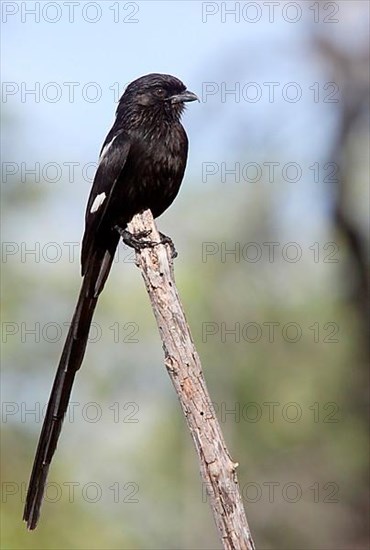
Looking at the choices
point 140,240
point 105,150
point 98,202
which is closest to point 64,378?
point 140,240

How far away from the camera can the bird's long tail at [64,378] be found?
2967 mm

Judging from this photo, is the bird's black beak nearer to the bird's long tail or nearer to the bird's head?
the bird's head

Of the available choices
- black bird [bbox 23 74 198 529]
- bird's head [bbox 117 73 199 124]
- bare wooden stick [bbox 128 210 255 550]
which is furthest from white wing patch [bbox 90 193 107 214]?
bare wooden stick [bbox 128 210 255 550]

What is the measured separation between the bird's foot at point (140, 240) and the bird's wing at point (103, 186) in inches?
7.9

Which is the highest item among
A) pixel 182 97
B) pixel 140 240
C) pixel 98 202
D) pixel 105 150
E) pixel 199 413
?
pixel 182 97

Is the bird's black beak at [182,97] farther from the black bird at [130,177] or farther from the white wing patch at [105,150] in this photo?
the white wing patch at [105,150]

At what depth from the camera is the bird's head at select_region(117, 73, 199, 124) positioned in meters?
3.73

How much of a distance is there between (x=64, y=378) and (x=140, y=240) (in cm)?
51

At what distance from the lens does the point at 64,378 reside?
126 inches

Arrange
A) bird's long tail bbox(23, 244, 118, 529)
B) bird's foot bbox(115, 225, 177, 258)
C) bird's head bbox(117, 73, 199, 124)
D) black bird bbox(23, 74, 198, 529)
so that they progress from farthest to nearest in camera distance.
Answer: bird's head bbox(117, 73, 199, 124), black bird bbox(23, 74, 198, 529), bird's foot bbox(115, 225, 177, 258), bird's long tail bbox(23, 244, 118, 529)

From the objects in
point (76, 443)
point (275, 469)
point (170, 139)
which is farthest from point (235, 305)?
point (170, 139)

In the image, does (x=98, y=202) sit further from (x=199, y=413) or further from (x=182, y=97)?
(x=199, y=413)

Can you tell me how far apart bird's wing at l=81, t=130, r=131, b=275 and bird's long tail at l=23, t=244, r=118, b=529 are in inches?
2.8

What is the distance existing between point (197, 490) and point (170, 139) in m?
5.82
